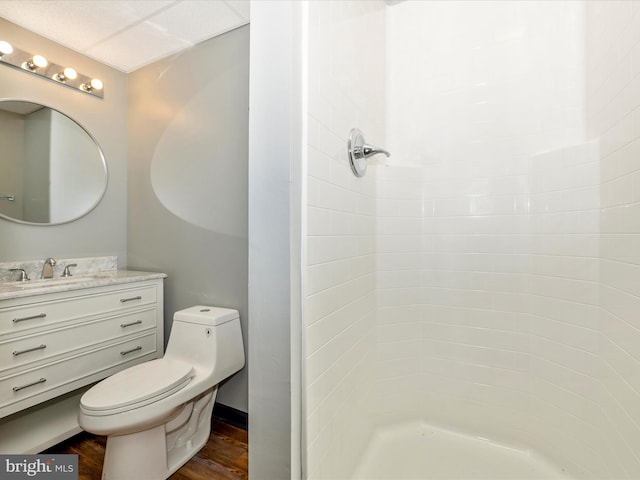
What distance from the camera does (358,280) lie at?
1262mm

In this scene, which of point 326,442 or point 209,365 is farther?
point 209,365

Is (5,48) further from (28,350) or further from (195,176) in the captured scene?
(28,350)

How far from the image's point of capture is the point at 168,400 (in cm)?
121

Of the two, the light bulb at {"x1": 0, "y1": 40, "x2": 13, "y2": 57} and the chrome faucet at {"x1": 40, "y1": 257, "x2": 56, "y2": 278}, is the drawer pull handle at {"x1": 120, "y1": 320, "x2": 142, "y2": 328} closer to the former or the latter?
the chrome faucet at {"x1": 40, "y1": 257, "x2": 56, "y2": 278}

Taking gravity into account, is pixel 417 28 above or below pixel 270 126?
above

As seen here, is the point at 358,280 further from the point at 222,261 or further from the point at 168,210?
the point at 168,210

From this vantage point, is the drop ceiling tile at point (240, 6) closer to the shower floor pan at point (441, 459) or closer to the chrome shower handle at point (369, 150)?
the chrome shower handle at point (369, 150)

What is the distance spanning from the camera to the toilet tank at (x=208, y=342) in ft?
4.79

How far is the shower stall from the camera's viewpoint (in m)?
0.95

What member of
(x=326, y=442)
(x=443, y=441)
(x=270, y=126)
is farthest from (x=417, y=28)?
(x=443, y=441)

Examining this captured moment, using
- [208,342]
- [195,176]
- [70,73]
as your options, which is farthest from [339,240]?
[70,73]

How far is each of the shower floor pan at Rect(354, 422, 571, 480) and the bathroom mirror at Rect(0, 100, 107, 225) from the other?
6.90 feet

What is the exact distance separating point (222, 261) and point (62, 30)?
1.55m

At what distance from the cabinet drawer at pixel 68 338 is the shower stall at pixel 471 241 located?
1.26 metres
